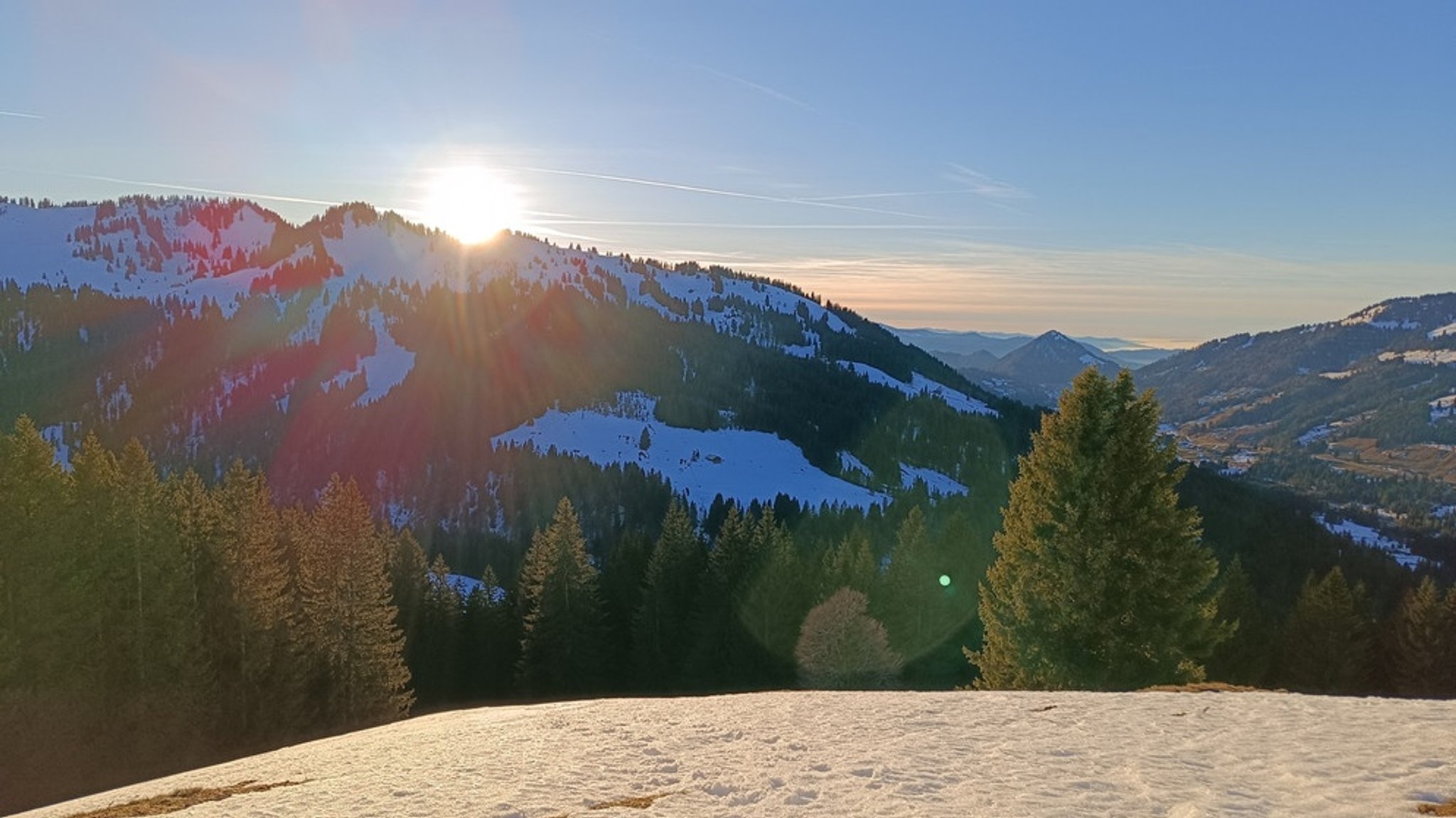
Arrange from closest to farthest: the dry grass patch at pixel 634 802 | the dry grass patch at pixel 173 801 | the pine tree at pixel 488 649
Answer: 1. the dry grass patch at pixel 634 802
2. the dry grass patch at pixel 173 801
3. the pine tree at pixel 488 649

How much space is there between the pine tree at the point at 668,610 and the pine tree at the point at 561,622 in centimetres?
466

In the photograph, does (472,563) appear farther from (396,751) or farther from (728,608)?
(396,751)

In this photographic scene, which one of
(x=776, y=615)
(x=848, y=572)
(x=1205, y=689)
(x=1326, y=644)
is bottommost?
(x=776, y=615)

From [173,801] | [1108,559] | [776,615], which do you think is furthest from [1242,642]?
[173,801]

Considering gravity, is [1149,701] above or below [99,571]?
above

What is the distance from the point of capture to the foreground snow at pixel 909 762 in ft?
34.8

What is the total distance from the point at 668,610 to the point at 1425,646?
166 ft

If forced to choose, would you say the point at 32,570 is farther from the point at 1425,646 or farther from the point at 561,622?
the point at 1425,646

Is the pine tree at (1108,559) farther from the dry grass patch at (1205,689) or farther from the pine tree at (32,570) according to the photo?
the pine tree at (32,570)

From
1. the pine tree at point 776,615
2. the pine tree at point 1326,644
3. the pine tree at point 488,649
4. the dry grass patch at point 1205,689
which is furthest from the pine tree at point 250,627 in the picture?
the pine tree at point 1326,644

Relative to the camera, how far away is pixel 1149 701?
55.2ft

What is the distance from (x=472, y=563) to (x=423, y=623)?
243ft

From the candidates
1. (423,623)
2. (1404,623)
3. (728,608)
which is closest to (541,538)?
(423,623)

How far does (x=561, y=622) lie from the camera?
51531 millimetres
